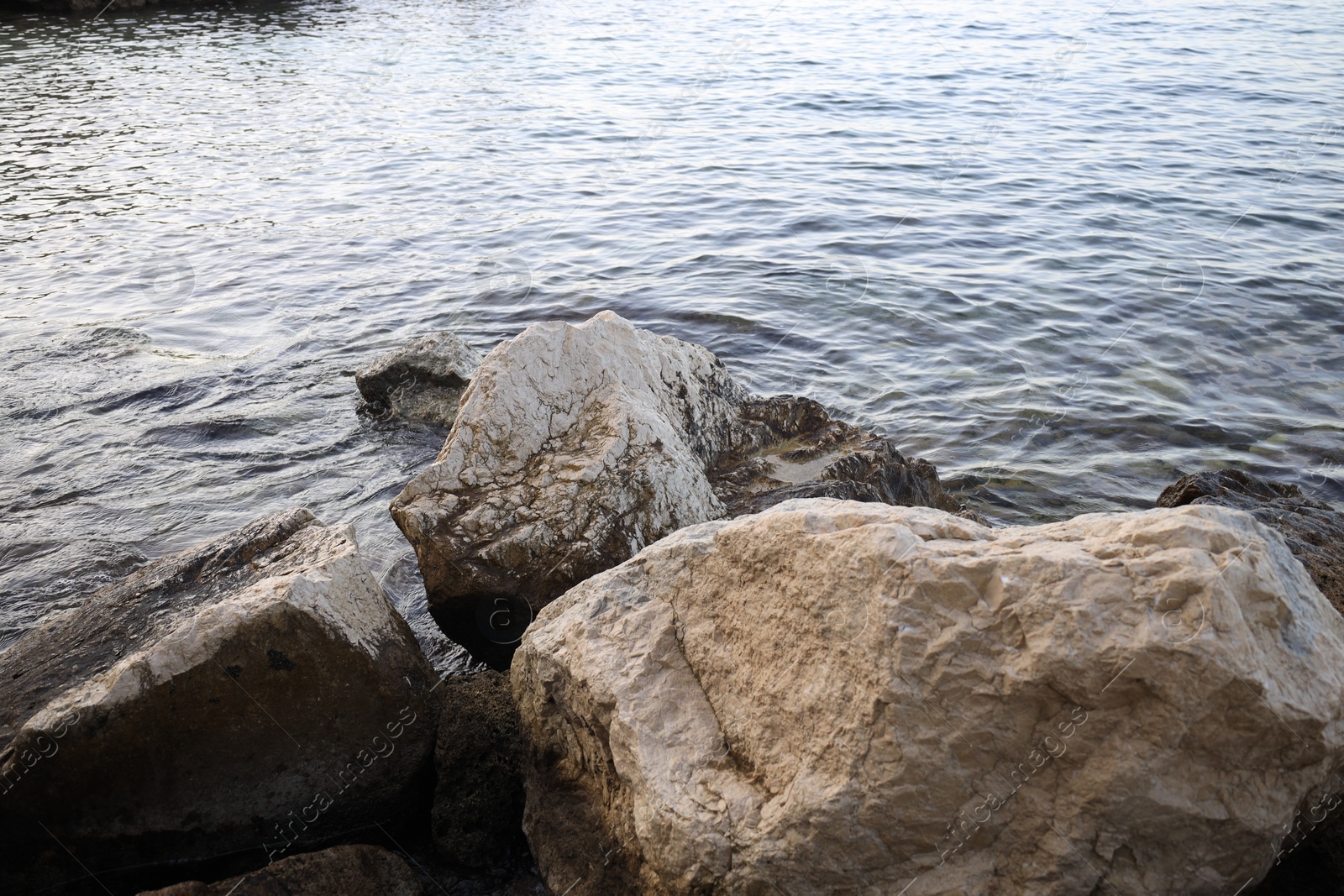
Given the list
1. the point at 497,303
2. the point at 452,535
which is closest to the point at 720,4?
the point at 497,303

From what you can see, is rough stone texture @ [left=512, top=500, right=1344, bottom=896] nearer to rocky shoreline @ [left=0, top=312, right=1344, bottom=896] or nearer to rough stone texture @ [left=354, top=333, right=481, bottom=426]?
rocky shoreline @ [left=0, top=312, right=1344, bottom=896]

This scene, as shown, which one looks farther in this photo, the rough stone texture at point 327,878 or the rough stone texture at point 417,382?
the rough stone texture at point 417,382

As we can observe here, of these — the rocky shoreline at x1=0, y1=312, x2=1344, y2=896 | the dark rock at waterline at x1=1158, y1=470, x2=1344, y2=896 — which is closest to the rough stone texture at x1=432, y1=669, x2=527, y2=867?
the rocky shoreline at x1=0, y1=312, x2=1344, y2=896

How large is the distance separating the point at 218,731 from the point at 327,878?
23.9 inches

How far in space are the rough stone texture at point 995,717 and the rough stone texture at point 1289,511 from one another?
1.67 metres

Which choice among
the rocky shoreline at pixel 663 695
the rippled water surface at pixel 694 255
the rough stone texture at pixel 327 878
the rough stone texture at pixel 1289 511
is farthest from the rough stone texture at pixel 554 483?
the rough stone texture at pixel 1289 511

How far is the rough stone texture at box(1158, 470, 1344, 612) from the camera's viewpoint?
3.82m

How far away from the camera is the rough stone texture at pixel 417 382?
658cm

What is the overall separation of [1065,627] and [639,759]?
44.9 inches

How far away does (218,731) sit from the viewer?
3.03 metres

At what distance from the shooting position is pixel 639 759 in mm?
2607

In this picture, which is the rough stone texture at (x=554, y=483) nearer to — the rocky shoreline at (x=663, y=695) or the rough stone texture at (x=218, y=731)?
the rocky shoreline at (x=663, y=695)

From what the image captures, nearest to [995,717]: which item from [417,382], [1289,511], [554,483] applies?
[554,483]

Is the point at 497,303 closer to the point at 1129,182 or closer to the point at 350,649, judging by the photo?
the point at 350,649
